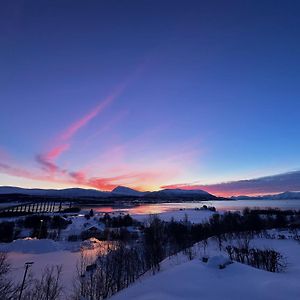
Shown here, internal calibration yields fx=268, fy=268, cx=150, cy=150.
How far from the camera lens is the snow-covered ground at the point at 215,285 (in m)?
15.6

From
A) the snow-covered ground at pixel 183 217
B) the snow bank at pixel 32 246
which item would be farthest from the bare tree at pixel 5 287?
the snow-covered ground at pixel 183 217

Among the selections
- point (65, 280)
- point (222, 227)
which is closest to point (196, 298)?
point (65, 280)

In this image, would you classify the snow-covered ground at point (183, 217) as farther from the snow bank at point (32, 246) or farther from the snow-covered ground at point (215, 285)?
the snow-covered ground at point (215, 285)

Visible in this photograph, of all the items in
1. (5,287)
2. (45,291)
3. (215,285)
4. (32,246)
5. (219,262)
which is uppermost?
(219,262)

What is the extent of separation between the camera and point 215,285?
1752 centimetres

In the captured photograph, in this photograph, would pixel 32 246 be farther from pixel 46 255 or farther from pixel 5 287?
pixel 5 287

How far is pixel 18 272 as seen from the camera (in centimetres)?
4803

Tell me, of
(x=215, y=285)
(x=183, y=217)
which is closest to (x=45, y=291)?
(x=215, y=285)

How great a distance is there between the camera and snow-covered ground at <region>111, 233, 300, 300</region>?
51.3 feet

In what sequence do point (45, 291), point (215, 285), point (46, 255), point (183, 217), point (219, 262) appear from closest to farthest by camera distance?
point (215, 285)
point (219, 262)
point (45, 291)
point (46, 255)
point (183, 217)

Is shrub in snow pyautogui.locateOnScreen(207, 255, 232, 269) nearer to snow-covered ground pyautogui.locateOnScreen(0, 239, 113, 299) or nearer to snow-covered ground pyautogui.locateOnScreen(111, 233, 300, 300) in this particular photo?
snow-covered ground pyautogui.locateOnScreen(111, 233, 300, 300)

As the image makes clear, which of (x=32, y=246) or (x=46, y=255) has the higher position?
(x=32, y=246)

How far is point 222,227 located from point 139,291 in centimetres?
8374

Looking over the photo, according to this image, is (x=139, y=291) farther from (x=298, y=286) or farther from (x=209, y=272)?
(x=298, y=286)
